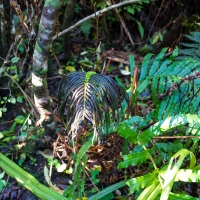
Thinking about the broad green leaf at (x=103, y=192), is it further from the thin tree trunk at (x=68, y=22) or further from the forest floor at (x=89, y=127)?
the thin tree trunk at (x=68, y=22)

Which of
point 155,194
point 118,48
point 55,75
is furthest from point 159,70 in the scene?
point 118,48

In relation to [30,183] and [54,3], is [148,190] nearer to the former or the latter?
[30,183]

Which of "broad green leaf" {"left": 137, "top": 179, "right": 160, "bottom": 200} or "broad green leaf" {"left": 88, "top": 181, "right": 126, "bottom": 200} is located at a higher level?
"broad green leaf" {"left": 137, "top": 179, "right": 160, "bottom": 200}

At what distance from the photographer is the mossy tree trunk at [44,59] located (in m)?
1.36

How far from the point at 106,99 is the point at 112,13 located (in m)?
1.69

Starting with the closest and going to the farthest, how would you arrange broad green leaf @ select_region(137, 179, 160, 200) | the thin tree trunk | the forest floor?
1. broad green leaf @ select_region(137, 179, 160, 200)
2. the forest floor
3. the thin tree trunk

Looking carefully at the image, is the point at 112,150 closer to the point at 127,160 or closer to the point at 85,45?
the point at 127,160

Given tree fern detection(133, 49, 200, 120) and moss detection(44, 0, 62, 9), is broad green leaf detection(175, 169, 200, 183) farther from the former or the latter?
moss detection(44, 0, 62, 9)

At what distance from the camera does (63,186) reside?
1732 millimetres

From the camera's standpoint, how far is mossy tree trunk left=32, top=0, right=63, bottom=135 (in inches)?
53.5

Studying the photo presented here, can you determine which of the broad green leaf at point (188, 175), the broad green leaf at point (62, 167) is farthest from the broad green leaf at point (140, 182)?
the broad green leaf at point (62, 167)

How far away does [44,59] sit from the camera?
1.51m

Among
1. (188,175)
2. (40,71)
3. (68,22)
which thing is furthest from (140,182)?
→ (68,22)

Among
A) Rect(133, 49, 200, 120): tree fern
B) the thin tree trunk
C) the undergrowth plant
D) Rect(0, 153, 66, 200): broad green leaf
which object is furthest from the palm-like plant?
the thin tree trunk
